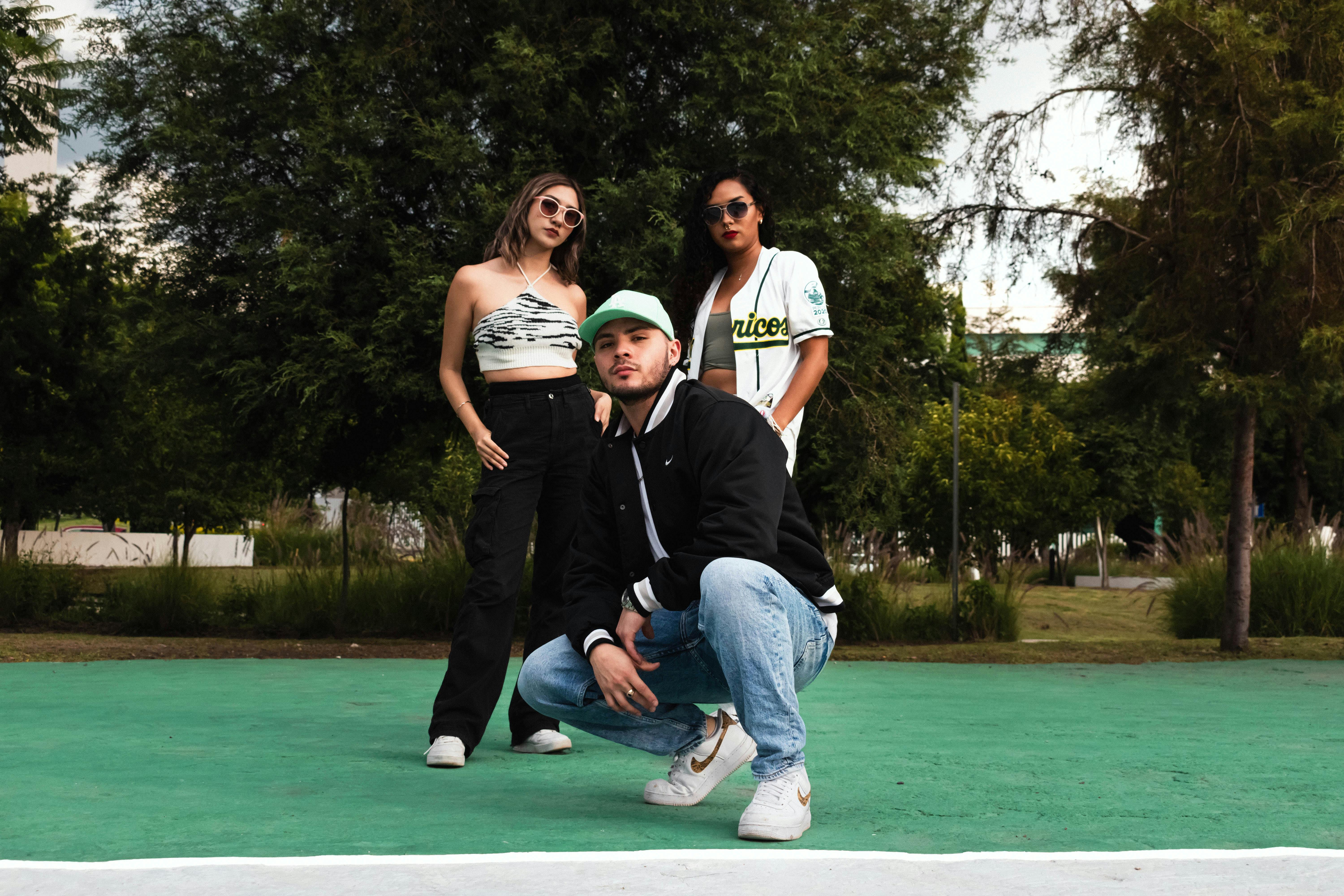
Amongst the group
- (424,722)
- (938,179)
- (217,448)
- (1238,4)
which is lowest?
(424,722)

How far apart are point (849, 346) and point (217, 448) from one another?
937 centimetres

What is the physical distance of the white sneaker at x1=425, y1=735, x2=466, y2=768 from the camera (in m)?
3.94

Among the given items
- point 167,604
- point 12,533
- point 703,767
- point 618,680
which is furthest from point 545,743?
point 12,533

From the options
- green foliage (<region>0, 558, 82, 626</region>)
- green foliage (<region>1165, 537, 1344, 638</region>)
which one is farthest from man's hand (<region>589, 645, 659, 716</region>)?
green foliage (<region>0, 558, 82, 626</region>)

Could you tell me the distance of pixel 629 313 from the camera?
3.25m

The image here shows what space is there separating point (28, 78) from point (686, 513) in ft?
42.5

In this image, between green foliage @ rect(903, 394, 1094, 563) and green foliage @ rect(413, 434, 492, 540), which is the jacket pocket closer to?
green foliage @ rect(413, 434, 492, 540)

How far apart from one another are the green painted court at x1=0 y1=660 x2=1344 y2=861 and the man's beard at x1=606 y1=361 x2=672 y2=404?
3.62ft

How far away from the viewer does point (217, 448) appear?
628 inches

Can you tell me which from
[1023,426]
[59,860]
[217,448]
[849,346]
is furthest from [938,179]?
[1023,426]

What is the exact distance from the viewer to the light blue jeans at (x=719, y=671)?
2992mm

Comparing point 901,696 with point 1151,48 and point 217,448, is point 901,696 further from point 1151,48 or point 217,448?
point 217,448

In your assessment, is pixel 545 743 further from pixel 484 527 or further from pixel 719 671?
pixel 719 671

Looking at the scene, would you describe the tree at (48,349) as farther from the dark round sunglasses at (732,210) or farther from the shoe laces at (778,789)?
the shoe laces at (778,789)
